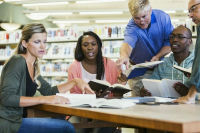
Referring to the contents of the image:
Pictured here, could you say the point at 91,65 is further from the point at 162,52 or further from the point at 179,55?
the point at 179,55

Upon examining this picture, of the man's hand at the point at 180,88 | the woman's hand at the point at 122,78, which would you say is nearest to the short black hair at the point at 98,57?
the woman's hand at the point at 122,78

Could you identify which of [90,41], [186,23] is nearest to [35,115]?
[90,41]

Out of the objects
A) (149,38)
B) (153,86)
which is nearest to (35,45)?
(153,86)

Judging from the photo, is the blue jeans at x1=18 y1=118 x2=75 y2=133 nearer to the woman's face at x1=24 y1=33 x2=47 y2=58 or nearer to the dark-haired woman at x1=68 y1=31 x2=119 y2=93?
the woman's face at x1=24 y1=33 x2=47 y2=58

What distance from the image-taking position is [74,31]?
662 centimetres

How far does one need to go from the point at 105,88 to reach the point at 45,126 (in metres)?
0.72

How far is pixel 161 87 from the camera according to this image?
261 cm

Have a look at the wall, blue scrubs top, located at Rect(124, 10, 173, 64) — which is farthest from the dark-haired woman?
the wall

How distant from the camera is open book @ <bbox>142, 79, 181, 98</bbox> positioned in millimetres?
2548

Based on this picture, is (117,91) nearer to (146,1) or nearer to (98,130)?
(98,130)

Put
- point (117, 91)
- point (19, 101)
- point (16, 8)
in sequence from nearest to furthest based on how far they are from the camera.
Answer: point (19, 101) → point (117, 91) → point (16, 8)

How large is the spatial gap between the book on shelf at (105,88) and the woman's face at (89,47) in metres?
0.63

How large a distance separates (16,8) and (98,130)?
967 cm

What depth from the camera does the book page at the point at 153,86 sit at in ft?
8.57
